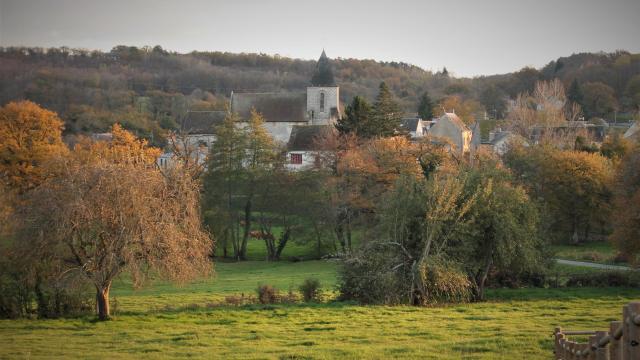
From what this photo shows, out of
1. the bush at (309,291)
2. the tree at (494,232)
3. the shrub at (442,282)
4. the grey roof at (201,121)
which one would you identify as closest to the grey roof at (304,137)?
the grey roof at (201,121)

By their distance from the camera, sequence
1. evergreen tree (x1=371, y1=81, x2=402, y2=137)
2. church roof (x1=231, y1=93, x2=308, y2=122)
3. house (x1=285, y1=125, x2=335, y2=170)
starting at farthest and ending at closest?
church roof (x1=231, y1=93, x2=308, y2=122) < house (x1=285, y1=125, x2=335, y2=170) < evergreen tree (x1=371, y1=81, x2=402, y2=137)

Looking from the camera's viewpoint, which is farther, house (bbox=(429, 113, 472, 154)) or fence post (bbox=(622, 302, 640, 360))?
house (bbox=(429, 113, 472, 154))

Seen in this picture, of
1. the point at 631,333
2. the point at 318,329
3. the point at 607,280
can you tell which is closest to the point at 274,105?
the point at 607,280

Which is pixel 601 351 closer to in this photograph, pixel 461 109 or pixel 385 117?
pixel 385 117

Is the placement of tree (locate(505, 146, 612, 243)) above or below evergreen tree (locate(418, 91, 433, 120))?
below

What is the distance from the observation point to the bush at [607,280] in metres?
24.4

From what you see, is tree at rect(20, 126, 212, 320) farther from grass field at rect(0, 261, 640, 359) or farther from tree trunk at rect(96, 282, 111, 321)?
grass field at rect(0, 261, 640, 359)

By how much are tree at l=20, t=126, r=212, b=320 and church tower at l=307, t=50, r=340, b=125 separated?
53.3 meters

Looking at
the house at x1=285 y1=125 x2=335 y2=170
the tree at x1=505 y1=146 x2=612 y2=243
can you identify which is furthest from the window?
the tree at x1=505 y1=146 x2=612 y2=243

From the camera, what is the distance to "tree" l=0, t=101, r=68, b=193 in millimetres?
40875

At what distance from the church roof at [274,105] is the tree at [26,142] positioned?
94.3 feet

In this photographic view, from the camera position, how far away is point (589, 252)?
114 feet

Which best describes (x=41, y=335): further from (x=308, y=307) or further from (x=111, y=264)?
(x=308, y=307)

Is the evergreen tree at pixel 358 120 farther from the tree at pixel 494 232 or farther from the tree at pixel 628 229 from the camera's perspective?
the tree at pixel 494 232
